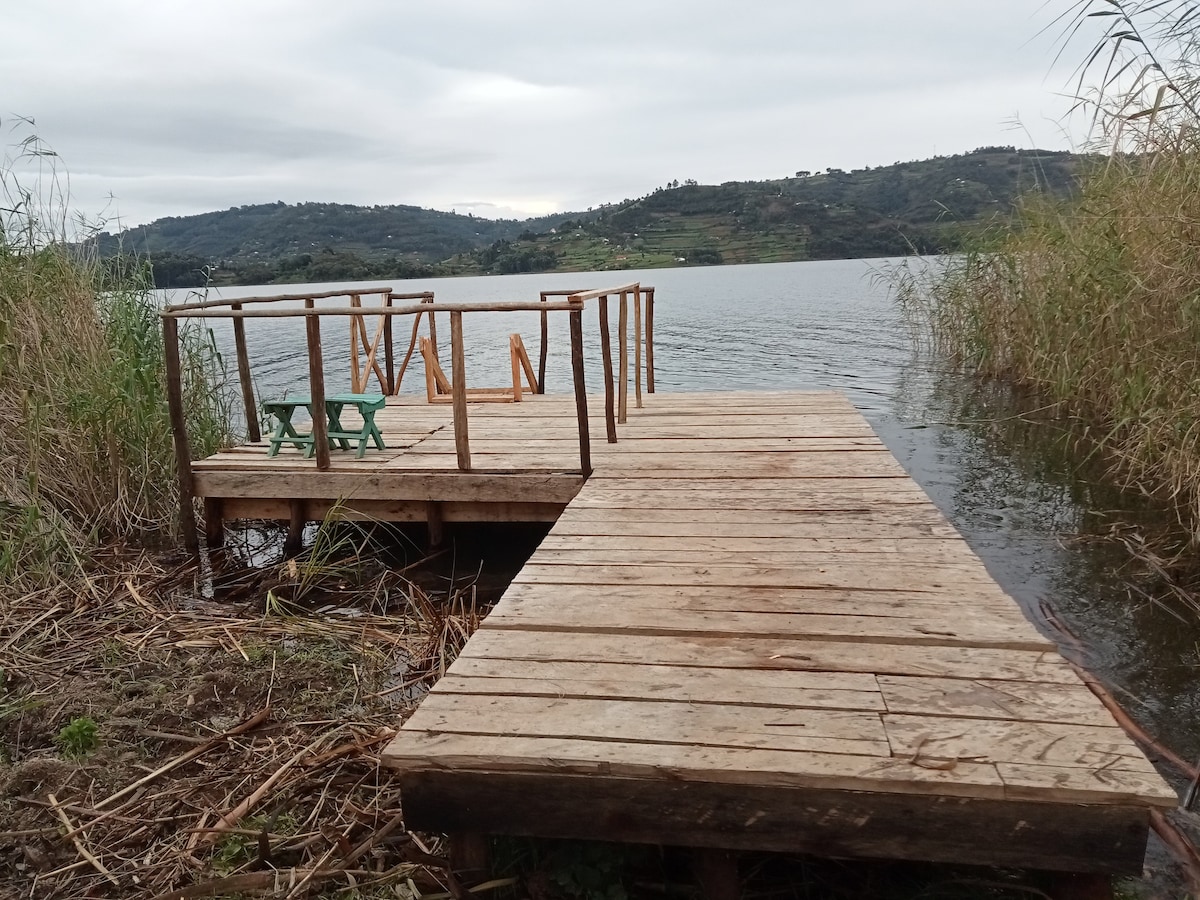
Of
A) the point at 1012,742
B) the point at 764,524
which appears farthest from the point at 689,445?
the point at 1012,742

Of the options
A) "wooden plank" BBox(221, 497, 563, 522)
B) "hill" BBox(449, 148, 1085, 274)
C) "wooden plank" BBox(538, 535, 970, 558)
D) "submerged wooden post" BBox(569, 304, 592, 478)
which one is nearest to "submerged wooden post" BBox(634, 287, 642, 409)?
"submerged wooden post" BBox(569, 304, 592, 478)

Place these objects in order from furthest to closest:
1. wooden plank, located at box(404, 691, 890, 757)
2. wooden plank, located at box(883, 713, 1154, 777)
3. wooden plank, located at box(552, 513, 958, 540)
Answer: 1. wooden plank, located at box(552, 513, 958, 540)
2. wooden plank, located at box(404, 691, 890, 757)
3. wooden plank, located at box(883, 713, 1154, 777)

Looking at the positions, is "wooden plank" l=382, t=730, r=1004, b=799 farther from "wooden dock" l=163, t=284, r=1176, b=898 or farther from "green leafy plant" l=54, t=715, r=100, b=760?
"green leafy plant" l=54, t=715, r=100, b=760

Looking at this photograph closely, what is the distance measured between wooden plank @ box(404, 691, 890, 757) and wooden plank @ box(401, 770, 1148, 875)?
0.43 ft

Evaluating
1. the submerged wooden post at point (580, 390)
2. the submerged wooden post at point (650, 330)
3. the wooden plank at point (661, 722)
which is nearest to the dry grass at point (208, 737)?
the wooden plank at point (661, 722)

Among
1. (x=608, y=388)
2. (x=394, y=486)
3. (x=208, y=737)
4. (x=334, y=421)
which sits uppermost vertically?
(x=608, y=388)

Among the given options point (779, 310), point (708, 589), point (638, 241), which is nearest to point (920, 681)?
point (708, 589)

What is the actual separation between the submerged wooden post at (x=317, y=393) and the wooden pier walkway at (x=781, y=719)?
257 centimetres

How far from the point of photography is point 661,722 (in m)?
2.49

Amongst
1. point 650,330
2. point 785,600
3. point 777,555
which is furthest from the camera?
point 650,330

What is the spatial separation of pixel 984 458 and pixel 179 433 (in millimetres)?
7413

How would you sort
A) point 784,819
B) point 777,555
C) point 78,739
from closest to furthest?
1. point 784,819
2. point 78,739
3. point 777,555

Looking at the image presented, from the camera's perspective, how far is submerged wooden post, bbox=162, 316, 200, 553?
5.97 m

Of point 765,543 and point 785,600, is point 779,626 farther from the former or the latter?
point 765,543
